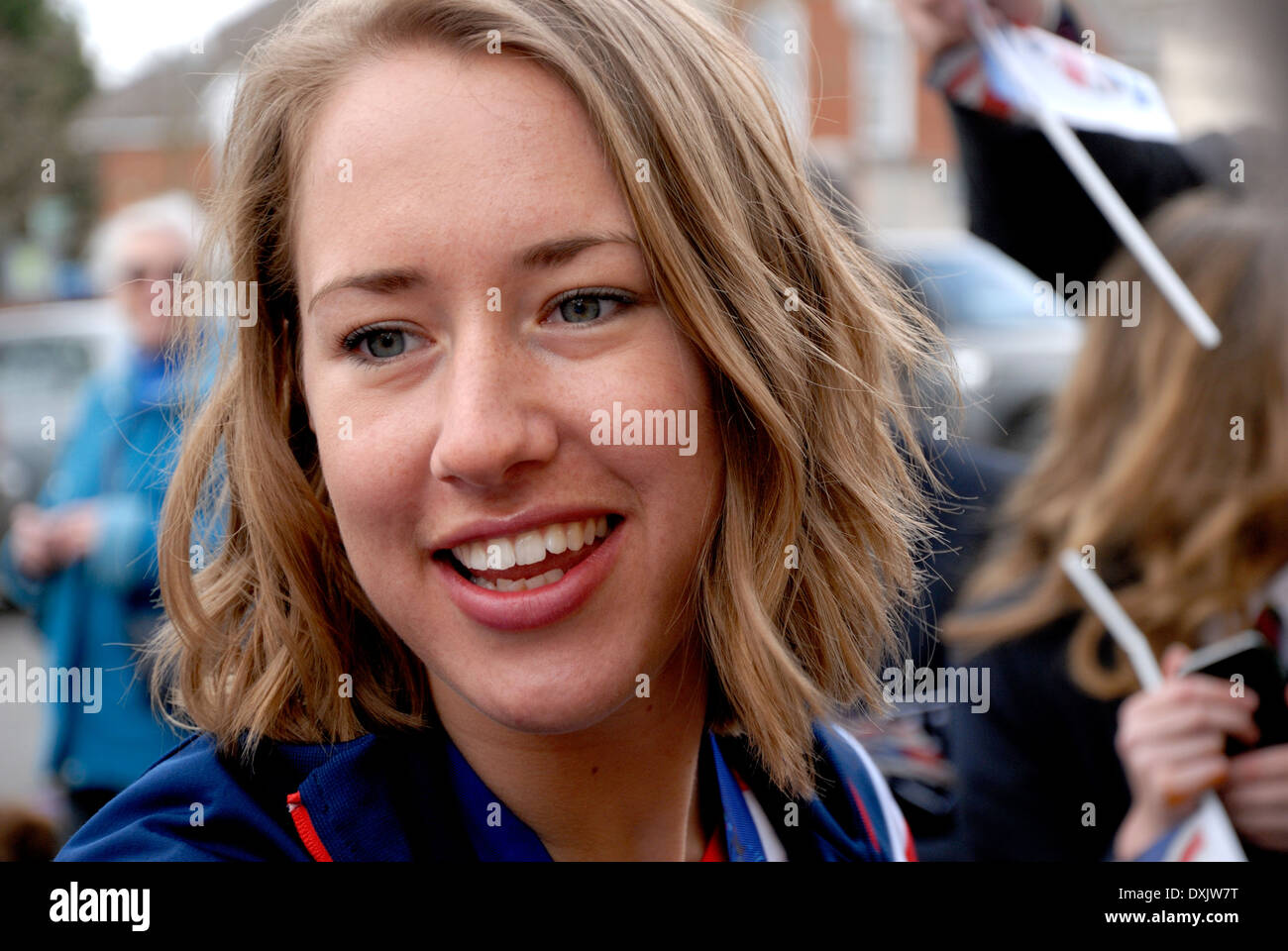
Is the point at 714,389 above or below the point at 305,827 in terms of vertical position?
above

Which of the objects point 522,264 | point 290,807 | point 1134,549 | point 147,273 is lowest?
point 290,807

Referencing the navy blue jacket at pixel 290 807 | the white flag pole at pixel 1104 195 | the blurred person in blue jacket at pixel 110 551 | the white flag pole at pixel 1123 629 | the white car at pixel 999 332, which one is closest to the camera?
the navy blue jacket at pixel 290 807

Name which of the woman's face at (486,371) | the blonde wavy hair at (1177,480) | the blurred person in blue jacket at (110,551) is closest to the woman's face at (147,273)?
the blurred person in blue jacket at (110,551)

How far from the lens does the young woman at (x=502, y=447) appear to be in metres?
1.06

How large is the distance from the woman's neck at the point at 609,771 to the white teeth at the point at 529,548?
0.17 meters

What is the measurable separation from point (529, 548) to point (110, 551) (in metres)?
1.14

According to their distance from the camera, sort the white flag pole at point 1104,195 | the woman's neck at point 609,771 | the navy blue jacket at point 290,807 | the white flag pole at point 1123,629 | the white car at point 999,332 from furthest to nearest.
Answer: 1. the white car at point 999,332
2. the white flag pole at point 1104,195
3. the white flag pole at point 1123,629
4. the woman's neck at point 609,771
5. the navy blue jacket at point 290,807

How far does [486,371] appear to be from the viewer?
1.06 m

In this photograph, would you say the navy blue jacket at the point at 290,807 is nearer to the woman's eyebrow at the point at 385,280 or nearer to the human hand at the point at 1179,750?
the woman's eyebrow at the point at 385,280

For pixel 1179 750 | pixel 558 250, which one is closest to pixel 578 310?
pixel 558 250

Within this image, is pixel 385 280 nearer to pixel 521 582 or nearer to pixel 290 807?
pixel 521 582

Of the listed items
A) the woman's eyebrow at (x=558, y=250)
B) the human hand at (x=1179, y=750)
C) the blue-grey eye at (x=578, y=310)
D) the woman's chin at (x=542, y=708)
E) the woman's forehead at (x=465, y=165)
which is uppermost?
the woman's forehead at (x=465, y=165)

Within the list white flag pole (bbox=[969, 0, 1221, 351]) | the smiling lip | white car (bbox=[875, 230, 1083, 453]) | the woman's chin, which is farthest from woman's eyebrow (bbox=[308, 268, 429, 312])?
white car (bbox=[875, 230, 1083, 453])
